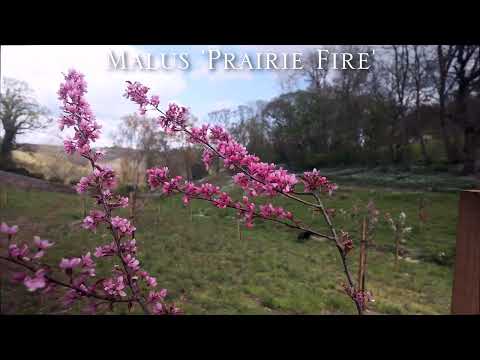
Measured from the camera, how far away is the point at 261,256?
1.64 m

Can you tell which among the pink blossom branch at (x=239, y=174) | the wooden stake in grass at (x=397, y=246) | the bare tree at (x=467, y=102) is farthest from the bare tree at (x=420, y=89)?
the pink blossom branch at (x=239, y=174)

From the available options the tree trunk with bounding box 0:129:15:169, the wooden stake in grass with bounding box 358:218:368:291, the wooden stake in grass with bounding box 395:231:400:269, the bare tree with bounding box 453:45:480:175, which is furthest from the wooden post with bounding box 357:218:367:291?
the tree trunk with bounding box 0:129:15:169

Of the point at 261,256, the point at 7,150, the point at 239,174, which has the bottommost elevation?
the point at 261,256

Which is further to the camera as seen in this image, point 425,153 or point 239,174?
point 425,153

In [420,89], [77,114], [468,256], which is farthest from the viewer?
[420,89]

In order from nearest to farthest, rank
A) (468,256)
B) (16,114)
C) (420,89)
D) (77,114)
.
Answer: (77,114) < (468,256) < (16,114) < (420,89)

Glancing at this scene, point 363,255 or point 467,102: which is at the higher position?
point 467,102

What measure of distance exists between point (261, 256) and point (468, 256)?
970mm

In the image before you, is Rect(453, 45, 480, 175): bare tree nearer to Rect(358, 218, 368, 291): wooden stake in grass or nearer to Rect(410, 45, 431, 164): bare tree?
Rect(410, 45, 431, 164): bare tree

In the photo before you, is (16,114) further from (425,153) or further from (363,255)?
(425,153)

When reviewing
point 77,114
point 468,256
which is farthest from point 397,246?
point 77,114

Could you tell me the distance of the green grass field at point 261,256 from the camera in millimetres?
1467

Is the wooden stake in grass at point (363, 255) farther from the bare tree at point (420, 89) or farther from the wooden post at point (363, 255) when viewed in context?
the bare tree at point (420, 89)
